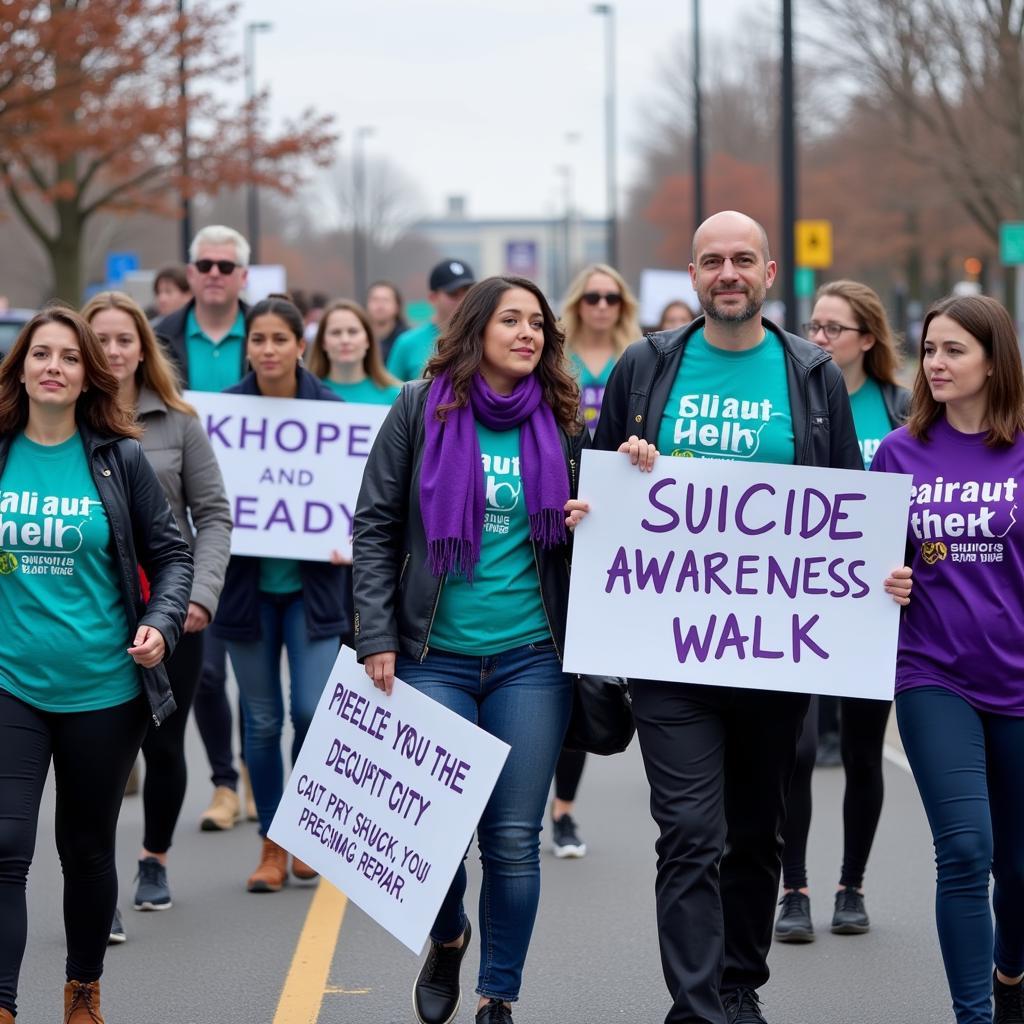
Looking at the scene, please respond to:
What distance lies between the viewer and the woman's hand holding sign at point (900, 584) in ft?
15.9

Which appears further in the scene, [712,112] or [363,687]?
[712,112]

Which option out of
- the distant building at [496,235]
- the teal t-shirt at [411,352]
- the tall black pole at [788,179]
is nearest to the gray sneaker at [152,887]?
the teal t-shirt at [411,352]

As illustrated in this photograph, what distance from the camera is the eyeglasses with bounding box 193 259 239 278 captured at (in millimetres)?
7773

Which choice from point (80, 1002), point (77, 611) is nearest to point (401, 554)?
point (77, 611)

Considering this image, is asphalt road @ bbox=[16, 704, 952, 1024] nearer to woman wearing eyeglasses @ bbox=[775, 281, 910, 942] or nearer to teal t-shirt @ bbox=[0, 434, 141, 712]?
woman wearing eyeglasses @ bbox=[775, 281, 910, 942]

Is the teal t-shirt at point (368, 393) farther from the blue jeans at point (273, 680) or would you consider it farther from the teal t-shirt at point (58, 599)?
the teal t-shirt at point (58, 599)

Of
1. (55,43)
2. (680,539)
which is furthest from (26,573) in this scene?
(55,43)

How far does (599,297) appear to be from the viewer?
8.53 metres

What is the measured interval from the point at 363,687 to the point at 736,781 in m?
1.04

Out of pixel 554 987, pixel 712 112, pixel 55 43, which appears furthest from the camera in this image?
pixel 712 112

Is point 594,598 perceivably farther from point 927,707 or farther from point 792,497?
point 927,707

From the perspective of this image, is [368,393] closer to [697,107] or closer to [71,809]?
[71,809]

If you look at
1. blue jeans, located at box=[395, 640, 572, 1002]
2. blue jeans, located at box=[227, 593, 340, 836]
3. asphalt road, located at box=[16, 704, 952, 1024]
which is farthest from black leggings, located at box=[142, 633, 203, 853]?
blue jeans, located at box=[395, 640, 572, 1002]

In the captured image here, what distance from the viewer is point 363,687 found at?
5.09 m
